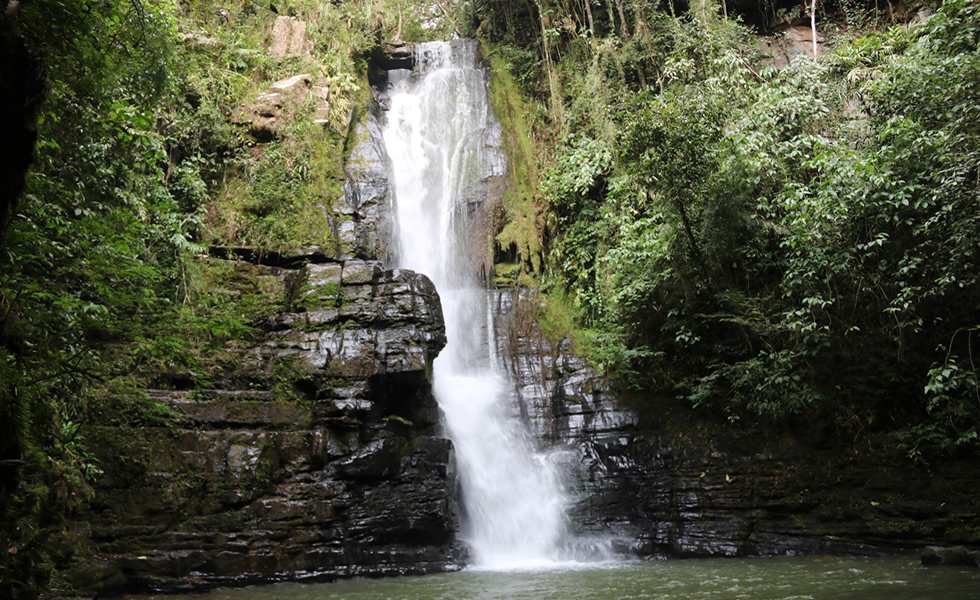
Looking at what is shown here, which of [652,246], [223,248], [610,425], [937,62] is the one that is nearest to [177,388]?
[223,248]

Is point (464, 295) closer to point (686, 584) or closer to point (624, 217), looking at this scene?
point (624, 217)

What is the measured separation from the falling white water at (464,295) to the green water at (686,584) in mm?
1648

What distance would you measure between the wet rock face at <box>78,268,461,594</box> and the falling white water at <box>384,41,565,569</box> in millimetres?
1089

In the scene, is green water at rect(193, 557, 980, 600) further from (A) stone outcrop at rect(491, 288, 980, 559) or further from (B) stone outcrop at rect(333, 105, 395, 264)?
(B) stone outcrop at rect(333, 105, 395, 264)

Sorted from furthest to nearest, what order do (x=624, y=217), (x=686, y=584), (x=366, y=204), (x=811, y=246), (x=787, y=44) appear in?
(x=787, y=44) → (x=366, y=204) → (x=624, y=217) → (x=811, y=246) → (x=686, y=584)

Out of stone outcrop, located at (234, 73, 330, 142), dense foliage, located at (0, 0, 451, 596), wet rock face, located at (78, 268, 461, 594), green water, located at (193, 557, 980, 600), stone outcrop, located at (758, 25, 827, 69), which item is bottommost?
green water, located at (193, 557, 980, 600)

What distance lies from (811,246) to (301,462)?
9.31 m

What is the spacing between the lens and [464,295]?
1523 centimetres

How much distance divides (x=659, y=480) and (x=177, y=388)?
8627 millimetres

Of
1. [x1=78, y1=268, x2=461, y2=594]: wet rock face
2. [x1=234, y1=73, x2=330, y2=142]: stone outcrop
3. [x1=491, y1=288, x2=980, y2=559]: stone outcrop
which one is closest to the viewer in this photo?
[x1=78, y1=268, x2=461, y2=594]: wet rock face

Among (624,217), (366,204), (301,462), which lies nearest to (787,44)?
(624,217)

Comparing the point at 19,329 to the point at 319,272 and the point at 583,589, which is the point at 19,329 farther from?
the point at 319,272

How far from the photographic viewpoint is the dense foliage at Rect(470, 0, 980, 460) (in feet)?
30.8

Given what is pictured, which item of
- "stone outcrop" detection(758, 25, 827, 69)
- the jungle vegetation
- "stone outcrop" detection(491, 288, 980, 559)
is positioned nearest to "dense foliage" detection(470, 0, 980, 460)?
the jungle vegetation
